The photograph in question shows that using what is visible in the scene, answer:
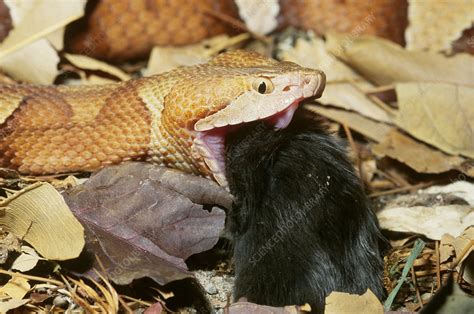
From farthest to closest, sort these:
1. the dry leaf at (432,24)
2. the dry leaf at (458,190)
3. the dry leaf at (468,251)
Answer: the dry leaf at (432,24) → the dry leaf at (458,190) → the dry leaf at (468,251)

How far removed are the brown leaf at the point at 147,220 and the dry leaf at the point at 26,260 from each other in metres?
0.20

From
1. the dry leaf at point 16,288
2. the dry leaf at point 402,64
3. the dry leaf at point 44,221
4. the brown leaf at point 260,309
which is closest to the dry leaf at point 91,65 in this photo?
the dry leaf at point 402,64

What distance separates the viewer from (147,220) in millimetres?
2467

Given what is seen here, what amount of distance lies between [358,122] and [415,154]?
0.41 m

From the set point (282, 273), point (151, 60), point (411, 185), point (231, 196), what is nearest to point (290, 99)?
point (231, 196)

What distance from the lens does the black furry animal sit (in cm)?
231

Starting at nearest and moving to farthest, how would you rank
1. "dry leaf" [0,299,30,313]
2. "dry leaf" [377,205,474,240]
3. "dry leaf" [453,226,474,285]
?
"dry leaf" [0,299,30,313], "dry leaf" [453,226,474,285], "dry leaf" [377,205,474,240]

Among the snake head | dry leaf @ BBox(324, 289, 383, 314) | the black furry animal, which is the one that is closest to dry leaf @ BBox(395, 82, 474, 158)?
the black furry animal

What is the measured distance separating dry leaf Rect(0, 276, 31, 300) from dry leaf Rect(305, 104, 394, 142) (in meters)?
1.81

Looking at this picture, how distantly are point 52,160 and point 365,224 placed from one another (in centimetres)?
135

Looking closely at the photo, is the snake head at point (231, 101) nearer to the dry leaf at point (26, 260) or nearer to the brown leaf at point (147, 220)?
the brown leaf at point (147, 220)

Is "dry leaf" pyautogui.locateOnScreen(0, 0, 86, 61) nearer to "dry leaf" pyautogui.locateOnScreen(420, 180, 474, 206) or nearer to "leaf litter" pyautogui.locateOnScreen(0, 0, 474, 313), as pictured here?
"leaf litter" pyautogui.locateOnScreen(0, 0, 474, 313)

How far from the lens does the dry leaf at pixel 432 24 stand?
4.21m

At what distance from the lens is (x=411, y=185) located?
10.7 feet
